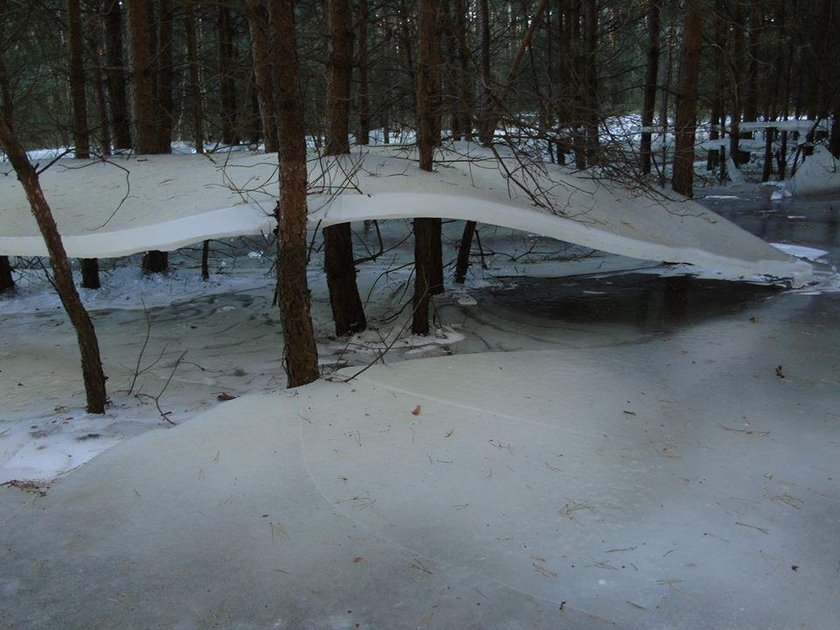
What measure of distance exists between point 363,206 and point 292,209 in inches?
41.1

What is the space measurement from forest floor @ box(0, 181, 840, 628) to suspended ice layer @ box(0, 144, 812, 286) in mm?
892

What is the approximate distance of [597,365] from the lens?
17.4 feet

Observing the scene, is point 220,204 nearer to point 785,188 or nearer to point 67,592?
point 67,592

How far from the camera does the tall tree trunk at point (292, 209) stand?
436cm

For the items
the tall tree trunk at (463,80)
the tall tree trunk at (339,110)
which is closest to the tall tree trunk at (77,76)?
the tall tree trunk at (339,110)

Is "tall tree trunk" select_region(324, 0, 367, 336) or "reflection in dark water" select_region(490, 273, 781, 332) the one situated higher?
"tall tree trunk" select_region(324, 0, 367, 336)

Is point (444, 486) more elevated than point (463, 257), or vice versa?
point (463, 257)

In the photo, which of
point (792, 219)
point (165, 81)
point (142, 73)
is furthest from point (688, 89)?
point (165, 81)

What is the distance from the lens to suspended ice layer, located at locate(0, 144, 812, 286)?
5602mm

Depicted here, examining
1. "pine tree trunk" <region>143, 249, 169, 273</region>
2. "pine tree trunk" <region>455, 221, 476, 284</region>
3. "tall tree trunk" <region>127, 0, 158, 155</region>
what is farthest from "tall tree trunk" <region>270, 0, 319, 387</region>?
"pine tree trunk" <region>143, 249, 169, 273</region>

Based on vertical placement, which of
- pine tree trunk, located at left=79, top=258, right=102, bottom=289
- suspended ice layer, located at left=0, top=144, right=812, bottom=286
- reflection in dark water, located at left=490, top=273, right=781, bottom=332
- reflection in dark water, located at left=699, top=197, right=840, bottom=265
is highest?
suspended ice layer, located at left=0, top=144, right=812, bottom=286

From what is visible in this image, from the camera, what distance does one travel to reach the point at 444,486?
3.68 meters

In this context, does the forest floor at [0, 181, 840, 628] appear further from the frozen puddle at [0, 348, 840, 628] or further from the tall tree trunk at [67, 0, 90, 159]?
the tall tree trunk at [67, 0, 90, 159]

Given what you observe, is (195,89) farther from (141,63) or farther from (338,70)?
(338,70)
